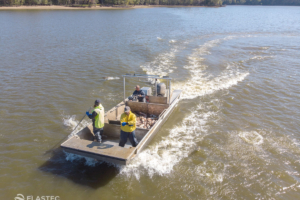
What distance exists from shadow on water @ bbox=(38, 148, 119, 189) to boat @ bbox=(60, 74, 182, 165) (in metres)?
0.60

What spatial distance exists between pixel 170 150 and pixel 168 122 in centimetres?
250

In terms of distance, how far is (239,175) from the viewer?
7.77 metres

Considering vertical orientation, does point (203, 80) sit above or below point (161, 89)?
below

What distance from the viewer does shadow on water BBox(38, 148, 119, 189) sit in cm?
723

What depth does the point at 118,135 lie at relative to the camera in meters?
9.37

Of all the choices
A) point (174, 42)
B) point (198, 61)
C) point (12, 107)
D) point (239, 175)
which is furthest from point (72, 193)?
point (174, 42)

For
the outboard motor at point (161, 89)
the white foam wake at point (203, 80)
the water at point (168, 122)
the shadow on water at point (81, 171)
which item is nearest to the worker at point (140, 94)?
the outboard motor at point (161, 89)

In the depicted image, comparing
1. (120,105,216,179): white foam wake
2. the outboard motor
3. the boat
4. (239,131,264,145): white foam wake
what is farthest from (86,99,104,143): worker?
(239,131,264,145): white foam wake

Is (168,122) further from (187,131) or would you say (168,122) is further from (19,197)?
(19,197)

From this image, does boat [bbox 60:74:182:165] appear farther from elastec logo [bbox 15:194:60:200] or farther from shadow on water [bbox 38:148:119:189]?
elastec logo [bbox 15:194:60:200]

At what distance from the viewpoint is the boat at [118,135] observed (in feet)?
23.4

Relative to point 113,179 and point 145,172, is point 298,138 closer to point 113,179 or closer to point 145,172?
point 145,172

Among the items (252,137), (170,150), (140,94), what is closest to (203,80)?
(140,94)

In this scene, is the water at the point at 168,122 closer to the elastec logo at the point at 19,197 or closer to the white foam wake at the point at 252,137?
the white foam wake at the point at 252,137
